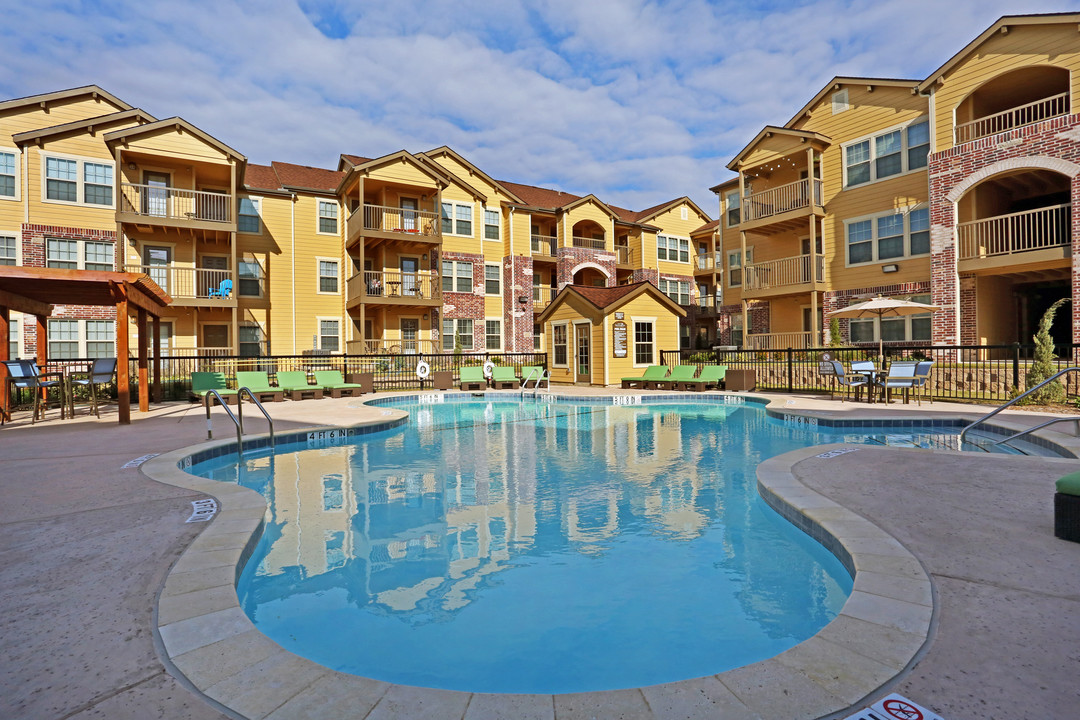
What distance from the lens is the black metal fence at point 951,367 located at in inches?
500

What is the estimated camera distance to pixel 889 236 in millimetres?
18312

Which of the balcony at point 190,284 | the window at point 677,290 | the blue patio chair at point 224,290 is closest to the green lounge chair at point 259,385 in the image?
the balcony at point 190,284

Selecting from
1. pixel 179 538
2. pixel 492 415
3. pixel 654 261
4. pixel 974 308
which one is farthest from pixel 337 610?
pixel 654 261

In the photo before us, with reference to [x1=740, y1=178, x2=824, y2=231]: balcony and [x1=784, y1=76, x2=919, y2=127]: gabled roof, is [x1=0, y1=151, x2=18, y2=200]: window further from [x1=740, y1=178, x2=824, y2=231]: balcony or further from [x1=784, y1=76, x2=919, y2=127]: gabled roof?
[x1=784, y1=76, x2=919, y2=127]: gabled roof

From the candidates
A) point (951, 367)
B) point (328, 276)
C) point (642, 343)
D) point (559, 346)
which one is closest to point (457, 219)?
point (328, 276)

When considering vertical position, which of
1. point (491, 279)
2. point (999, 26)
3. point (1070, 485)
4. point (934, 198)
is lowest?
point (1070, 485)

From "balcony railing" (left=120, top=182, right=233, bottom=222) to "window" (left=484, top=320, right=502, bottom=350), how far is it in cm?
1144

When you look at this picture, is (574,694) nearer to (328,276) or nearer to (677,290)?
(328,276)

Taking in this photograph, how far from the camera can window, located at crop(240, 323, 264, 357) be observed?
72.2 ft

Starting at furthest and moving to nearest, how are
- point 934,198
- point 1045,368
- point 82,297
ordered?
point 934,198 → point 82,297 → point 1045,368

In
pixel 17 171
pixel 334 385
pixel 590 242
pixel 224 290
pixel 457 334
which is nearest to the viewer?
pixel 334 385

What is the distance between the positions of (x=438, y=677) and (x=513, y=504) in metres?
3.06

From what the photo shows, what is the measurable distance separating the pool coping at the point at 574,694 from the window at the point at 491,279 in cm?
2391

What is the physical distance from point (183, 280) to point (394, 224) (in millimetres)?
8273
